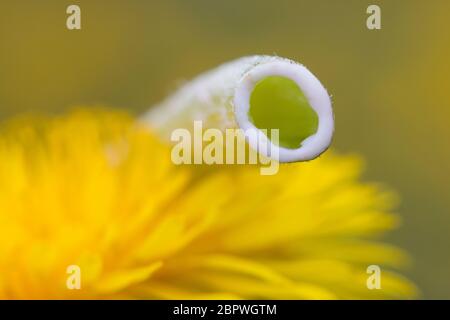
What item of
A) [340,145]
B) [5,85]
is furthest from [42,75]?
[340,145]

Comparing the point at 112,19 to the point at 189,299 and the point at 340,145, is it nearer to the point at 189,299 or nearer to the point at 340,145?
the point at 340,145

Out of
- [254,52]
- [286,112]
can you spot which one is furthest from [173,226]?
[254,52]

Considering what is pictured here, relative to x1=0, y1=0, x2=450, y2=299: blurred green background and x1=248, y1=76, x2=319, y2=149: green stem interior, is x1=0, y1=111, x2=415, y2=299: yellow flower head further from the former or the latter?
x1=0, y1=0, x2=450, y2=299: blurred green background

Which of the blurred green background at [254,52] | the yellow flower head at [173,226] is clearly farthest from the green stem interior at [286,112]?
the blurred green background at [254,52]

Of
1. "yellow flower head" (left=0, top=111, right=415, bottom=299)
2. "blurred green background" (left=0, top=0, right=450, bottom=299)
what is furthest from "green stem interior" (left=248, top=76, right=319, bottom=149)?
"blurred green background" (left=0, top=0, right=450, bottom=299)

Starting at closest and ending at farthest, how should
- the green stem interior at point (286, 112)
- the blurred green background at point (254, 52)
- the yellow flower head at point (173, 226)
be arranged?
1. the green stem interior at point (286, 112)
2. the yellow flower head at point (173, 226)
3. the blurred green background at point (254, 52)

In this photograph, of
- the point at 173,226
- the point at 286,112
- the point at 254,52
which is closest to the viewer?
the point at 286,112

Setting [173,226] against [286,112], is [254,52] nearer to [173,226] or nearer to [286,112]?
[173,226]

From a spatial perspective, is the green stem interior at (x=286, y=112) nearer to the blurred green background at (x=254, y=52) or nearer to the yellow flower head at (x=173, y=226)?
the yellow flower head at (x=173, y=226)
